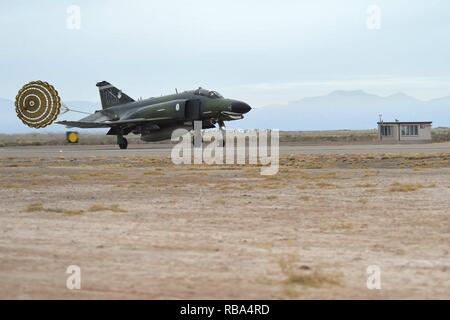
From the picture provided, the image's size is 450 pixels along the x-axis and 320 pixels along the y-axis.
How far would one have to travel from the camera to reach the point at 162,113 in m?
49.7

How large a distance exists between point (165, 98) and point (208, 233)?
Result: 38.3 metres

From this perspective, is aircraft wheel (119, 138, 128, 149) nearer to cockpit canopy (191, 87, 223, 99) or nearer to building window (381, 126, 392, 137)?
cockpit canopy (191, 87, 223, 99)

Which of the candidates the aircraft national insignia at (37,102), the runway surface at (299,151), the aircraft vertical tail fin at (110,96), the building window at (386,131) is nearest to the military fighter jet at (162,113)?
the aircraft vertical tail fin at (110,96)

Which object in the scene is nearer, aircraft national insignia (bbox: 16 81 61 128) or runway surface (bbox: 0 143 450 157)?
runway surface (bbox: 0 143 450 157)

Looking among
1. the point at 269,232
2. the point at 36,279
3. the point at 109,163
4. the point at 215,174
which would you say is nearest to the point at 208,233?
the point at 269,232

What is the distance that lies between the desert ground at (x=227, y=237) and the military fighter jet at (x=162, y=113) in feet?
72.8

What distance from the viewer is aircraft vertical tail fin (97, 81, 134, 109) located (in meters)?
56.0

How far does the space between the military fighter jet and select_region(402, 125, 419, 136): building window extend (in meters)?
30.8

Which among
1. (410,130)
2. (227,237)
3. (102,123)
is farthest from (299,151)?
(227,237)

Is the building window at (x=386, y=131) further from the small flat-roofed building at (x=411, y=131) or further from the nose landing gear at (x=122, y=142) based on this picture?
the nose landing gear at (x=122, y=142)

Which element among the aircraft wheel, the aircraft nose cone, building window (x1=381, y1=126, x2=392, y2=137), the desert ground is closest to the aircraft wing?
the aircraft wheel

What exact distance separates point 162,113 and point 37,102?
845 cm

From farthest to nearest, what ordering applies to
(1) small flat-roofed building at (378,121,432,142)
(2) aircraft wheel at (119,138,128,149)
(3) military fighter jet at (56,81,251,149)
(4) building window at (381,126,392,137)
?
1. (4) building window at (381,126,392,137)
2. (1) small flat-roofed building at (378,121,432,142)
3. (2) aircraft wheel at (119,138,128,149)
4. (3) military fighter jet at (56,81,251,149)

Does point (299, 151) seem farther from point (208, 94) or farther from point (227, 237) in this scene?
point (227, 237)
